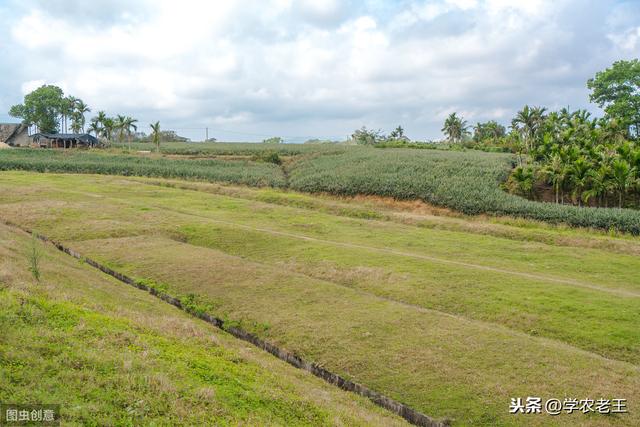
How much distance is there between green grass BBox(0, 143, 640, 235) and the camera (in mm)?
38844

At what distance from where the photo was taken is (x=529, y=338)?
1611 cm

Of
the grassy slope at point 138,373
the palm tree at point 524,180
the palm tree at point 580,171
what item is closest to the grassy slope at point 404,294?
the grassy slope at point 138,373

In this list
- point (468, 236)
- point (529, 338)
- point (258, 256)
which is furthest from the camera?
point (468, 236)

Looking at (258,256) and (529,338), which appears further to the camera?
(258,256)

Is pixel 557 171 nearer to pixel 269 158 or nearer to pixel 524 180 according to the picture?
pixel 524 180

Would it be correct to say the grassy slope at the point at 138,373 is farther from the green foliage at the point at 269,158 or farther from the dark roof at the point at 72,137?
the dark roof at the point at 72,137

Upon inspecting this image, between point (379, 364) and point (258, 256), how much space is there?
14.0 m

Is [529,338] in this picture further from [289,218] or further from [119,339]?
[289,218]

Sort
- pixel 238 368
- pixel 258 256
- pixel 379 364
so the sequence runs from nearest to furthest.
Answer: pixel 238 368 < pixel 379 364 < pixel 258 256

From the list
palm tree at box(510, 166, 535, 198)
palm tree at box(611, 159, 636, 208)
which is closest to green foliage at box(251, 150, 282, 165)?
palm tree at box(510, 166, 535, 198)

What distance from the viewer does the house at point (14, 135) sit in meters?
104

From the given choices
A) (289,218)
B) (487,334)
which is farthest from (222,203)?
(487,334)

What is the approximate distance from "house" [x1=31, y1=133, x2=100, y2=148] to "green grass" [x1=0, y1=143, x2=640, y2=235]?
16.2 meters

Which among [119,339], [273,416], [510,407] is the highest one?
[119,339]
